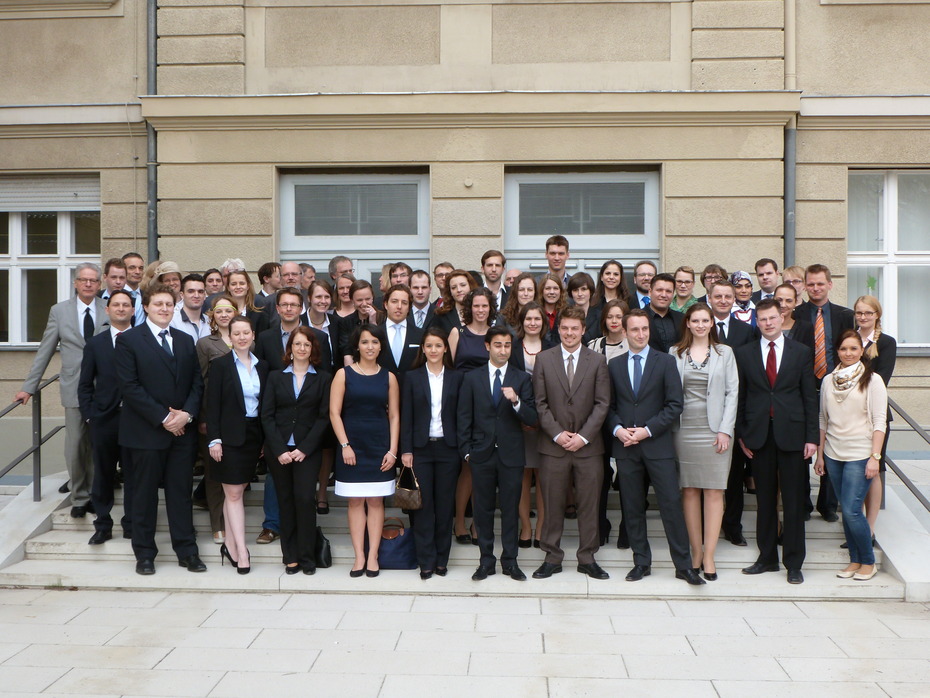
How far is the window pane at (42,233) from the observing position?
11039 mm

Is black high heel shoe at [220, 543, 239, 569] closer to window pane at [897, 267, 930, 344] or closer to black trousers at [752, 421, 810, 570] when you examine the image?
black trousers at [752, 421, 810, 570]

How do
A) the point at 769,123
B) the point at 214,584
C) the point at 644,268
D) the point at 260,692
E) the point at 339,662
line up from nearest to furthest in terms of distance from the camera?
the point at 260,692, the point at 339,662, the point at 214,584, the point at 644,268, the point at 769,123

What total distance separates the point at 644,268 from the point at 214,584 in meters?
4.24

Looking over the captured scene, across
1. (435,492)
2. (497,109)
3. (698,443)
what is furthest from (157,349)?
(497,109)

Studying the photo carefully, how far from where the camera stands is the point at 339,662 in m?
5.07

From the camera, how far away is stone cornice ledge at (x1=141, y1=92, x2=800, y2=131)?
394 inches

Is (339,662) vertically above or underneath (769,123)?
underneath

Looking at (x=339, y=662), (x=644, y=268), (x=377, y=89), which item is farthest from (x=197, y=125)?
(x=339, y=662)

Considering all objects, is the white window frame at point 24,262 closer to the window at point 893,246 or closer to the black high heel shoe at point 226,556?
the black high heel shoe at point 226,556

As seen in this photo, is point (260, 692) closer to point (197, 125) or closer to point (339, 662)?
point (339, 662)

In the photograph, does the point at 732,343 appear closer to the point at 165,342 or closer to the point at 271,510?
the point at 271,510

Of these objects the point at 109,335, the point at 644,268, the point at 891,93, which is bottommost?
the point at 109,335

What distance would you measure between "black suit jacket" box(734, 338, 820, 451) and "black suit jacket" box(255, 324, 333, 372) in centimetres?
311

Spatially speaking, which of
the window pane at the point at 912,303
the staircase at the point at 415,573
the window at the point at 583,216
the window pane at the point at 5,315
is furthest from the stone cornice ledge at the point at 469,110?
the staircase at the point at 415,573
